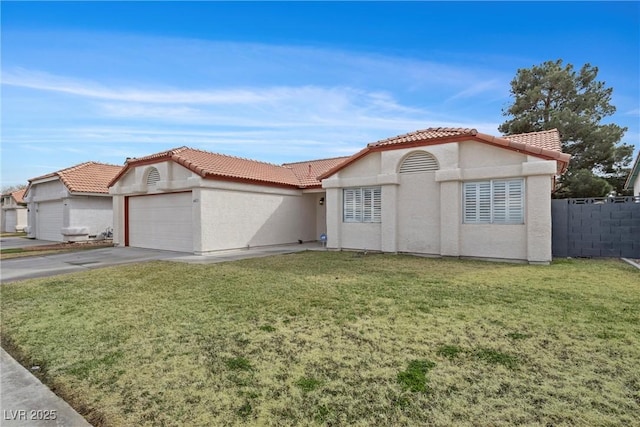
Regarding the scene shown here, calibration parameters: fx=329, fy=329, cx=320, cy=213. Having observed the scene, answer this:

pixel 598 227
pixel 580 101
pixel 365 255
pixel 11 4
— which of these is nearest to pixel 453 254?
pixel 365 255

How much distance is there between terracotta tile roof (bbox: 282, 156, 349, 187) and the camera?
20703mm

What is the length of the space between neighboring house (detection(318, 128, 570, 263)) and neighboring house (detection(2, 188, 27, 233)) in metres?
41.1

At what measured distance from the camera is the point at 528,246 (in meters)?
11.3

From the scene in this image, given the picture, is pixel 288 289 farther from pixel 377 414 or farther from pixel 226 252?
pixel 226 252

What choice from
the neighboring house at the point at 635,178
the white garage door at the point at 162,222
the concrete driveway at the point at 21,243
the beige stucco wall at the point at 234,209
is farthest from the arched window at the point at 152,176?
the neighboring house at the point at 635,178

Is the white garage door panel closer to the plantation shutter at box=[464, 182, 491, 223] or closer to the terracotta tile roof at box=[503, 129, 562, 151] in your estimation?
the plantation shutter at box=[464, 182, 491, 223]

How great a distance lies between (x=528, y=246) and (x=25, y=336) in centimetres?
1329

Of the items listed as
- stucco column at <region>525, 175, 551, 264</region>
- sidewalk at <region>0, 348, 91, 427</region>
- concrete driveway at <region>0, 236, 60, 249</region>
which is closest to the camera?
sidewalk at <region>0, 348, 91, 427</region>

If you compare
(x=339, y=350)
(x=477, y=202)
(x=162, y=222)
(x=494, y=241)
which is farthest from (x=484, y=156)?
(x=162, y=222)

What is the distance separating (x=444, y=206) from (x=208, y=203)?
33.3 feet

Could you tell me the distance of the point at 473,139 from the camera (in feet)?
40.3

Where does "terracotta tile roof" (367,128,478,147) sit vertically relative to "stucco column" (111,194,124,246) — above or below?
Answer: above

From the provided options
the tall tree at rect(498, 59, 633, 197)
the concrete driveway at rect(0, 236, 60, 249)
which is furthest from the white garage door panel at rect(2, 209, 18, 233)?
the tall tree at rect(498, 59, 633, 197)

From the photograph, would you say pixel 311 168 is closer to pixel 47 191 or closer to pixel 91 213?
pixel 91 213
